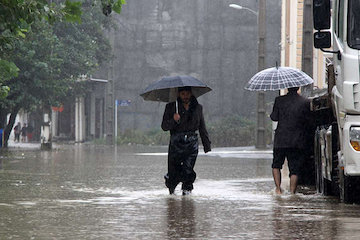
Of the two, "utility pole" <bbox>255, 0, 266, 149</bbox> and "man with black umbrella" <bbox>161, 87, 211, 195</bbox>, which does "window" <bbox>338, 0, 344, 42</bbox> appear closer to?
"man with black umbrella" <bbox>161, 87, 211, 195</bbox>

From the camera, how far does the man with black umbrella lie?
1417 cm

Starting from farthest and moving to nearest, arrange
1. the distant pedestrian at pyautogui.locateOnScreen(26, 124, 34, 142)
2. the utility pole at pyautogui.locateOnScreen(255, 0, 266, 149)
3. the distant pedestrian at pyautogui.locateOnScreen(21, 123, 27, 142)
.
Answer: the distant pedestrian at pyautogui.locateOnScreen(21, 123, 27, 142) < the distant pedestrian at pyautogui.locateOnScreen(26, 124, 34, 142) < the utility pole at pyautogui.locateOnScreen(255, 0, 266, 149)

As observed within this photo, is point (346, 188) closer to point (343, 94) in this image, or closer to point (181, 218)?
point (343, 94)

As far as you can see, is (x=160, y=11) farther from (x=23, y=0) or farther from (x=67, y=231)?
(x=67, y=231)

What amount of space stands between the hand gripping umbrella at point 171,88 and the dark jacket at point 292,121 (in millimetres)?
1137

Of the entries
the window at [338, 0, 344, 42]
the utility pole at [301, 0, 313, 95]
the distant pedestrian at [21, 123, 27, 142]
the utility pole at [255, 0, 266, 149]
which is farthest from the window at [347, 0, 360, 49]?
the distant pedestrian at [21, 123, 27, 142]

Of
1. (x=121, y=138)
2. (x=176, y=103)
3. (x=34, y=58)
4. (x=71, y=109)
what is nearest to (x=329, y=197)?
(x=176, y=103)

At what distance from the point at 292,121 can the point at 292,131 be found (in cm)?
15

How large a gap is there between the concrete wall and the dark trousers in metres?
47.6

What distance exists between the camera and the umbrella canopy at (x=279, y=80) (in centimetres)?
1511

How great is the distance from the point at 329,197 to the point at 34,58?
30.1 m

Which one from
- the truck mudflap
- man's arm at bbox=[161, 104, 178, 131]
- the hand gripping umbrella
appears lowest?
the truck mudflap

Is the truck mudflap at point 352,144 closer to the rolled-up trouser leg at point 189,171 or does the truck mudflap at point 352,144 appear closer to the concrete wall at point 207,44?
the rolled-up trouser leg at point 189,171

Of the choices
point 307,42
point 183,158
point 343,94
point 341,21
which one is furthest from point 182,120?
point 307,42
